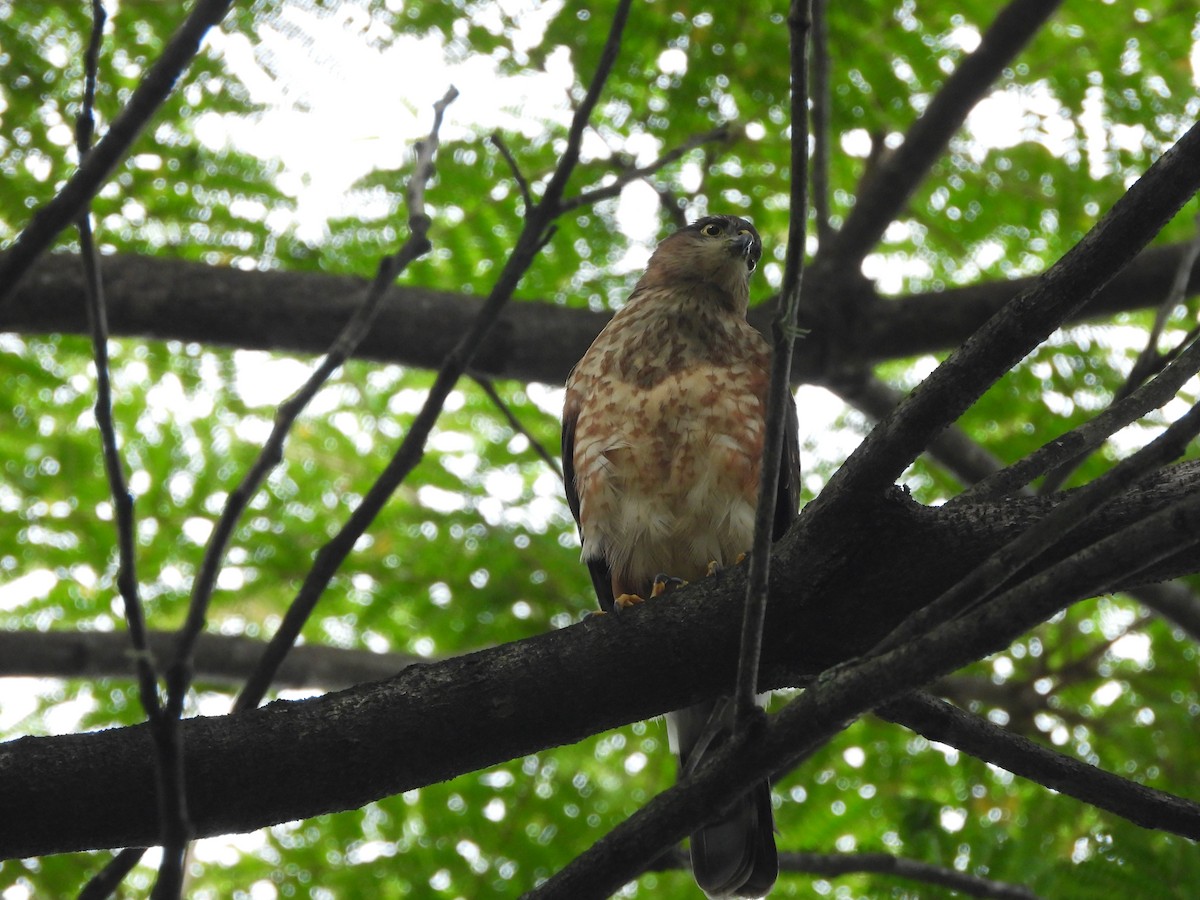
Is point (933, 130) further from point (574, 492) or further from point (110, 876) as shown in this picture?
point (110, 876)

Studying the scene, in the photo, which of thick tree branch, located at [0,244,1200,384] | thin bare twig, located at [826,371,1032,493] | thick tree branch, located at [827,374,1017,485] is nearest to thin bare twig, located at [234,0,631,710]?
thick tree branch, located at [0,244,1200,384]

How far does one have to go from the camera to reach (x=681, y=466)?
387 cm

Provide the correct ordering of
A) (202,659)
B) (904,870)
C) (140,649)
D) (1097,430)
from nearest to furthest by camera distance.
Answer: (140,649) < (1097,430) < (904,870) < (202,659)

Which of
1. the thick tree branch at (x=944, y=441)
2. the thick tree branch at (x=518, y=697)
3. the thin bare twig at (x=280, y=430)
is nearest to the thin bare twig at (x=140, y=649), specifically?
the thin bare twig at (x=280, y=430)

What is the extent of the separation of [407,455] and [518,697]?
0.76m

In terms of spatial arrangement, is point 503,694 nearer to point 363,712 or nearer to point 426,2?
point 363,712

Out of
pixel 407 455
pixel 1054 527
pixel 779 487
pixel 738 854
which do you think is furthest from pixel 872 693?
pixel 779 487

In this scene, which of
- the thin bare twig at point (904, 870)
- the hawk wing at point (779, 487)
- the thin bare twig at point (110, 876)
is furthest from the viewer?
the hawk wing at point (779, 487)

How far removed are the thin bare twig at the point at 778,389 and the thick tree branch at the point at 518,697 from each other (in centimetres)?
52

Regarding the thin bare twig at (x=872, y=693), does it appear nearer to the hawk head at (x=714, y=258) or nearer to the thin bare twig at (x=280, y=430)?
the thin bare twig at (x=280, y=430)

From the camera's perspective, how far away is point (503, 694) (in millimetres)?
2535

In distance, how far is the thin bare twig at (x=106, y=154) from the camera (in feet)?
7.62

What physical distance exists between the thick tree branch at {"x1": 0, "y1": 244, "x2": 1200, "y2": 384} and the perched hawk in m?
0.59

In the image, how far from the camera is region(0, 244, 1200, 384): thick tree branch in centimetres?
471
